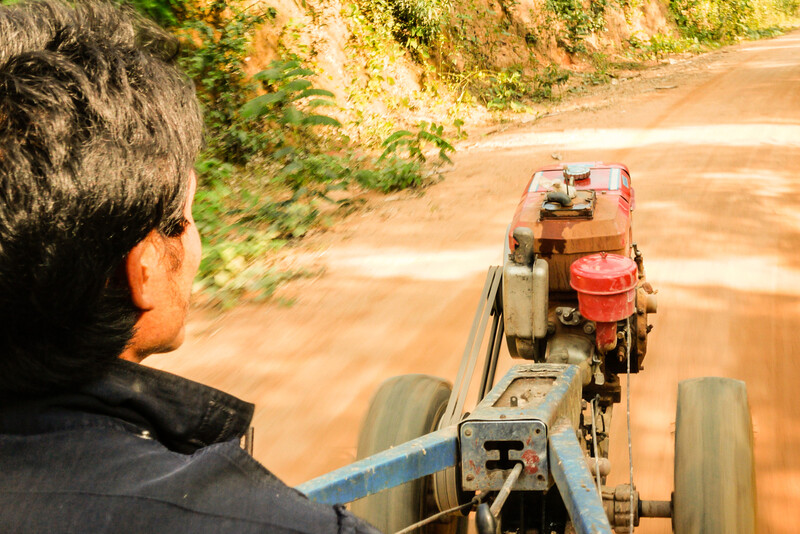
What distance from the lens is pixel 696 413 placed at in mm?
2432

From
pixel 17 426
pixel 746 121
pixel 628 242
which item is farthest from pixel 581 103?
pixel 17 426

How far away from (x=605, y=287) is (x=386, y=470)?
3.54 ft

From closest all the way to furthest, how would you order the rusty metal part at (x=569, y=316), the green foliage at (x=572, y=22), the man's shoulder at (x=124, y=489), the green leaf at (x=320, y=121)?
1. the man's shoulder at (x=124, y=489)
2. the rusty metal part at (x=569, y=316)
3. the green leaf at (x=320, y=121)
4. the green foliage at (x=572, y=22)

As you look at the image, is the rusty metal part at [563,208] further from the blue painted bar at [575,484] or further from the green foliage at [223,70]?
the green foliage at [223,70]

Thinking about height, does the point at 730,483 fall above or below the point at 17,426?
below

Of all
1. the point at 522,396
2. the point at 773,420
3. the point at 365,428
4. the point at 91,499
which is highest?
the point at 91,499

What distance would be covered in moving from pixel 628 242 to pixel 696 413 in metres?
0.78

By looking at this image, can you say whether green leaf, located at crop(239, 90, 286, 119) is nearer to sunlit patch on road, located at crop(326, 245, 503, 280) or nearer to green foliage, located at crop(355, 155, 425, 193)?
green foliage, located at crop(355, 155, 425, 193)

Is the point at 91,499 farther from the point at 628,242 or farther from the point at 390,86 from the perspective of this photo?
the point at 390,86

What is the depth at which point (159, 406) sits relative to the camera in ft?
3.19

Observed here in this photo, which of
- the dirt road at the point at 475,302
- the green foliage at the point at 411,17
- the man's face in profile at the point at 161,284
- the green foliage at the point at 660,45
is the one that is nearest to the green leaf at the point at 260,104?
the dirt road at the point at 475,302

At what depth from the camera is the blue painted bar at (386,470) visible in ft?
5.74

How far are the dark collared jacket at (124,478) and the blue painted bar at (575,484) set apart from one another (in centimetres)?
72

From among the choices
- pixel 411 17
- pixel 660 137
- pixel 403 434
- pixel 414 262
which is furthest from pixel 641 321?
pixel 411 17
